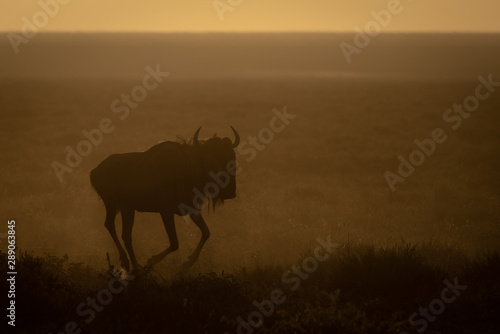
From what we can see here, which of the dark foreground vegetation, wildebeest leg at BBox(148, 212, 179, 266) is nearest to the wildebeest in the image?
wildebeest leg at BBox(148, 212, 179, 266)

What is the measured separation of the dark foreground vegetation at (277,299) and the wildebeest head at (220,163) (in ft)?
3.90

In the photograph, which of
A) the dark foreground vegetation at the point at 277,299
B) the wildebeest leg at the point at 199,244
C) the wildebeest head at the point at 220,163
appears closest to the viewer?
the dark foreground vegetation at the point at 277,299

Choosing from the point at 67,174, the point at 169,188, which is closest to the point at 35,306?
the point at 169,188

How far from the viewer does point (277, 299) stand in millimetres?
7914

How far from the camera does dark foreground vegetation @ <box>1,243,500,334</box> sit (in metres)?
7.06

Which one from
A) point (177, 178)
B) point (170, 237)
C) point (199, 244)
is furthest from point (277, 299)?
point (177, 178)

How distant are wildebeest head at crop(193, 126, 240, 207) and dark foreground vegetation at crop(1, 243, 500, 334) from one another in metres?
1.19

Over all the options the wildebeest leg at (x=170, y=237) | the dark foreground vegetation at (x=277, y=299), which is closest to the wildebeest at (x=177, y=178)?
the wildebeest leg at (x=170, y=237)

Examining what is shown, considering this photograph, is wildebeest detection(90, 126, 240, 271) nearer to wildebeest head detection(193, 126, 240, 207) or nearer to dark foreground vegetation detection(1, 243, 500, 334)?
wildebeest head detection(193, 126, 240, 207)

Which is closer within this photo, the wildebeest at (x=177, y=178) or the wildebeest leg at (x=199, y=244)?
the wildebeest at (x=177, y=178)

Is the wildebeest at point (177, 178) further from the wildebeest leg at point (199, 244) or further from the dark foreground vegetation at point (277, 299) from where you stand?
the dark foreground vegetation at point (277, 299)

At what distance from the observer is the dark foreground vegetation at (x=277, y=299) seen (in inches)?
278

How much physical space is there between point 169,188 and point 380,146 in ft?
49.0

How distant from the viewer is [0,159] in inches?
810
